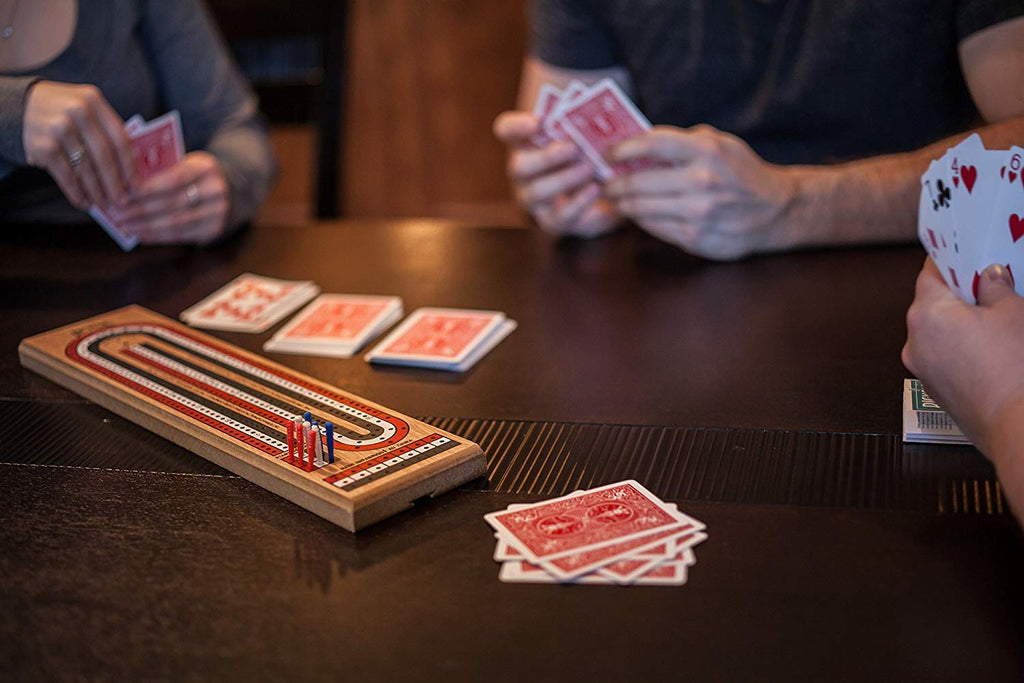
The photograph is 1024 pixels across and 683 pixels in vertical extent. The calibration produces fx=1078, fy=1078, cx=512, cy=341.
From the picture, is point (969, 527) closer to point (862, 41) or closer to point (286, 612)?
point (286, 612)

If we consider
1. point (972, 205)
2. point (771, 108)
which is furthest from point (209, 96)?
point (972, 205)

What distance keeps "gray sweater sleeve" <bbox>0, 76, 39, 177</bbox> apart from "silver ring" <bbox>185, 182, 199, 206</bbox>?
1.01 ft

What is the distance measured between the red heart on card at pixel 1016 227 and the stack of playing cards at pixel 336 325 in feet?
2.76

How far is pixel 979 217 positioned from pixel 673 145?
730 millimetres

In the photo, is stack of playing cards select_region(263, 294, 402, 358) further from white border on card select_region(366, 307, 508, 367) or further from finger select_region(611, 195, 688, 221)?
finger select_region(611, 195, 688, 221)

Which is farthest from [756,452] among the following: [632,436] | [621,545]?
[621,545]

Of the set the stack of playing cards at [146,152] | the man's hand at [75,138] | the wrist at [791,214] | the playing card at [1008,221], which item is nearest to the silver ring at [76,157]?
the man's hand at [75,138]

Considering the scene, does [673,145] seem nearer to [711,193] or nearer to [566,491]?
[711,193]

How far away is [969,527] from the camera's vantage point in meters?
0.96

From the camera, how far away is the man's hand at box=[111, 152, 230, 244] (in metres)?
2.00

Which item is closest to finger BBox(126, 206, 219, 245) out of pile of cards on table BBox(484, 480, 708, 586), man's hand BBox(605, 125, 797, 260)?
man's hand BBox(605, 125, 797, 260)

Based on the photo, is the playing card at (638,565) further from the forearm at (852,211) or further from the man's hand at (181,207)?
the man's hand at (181,207)

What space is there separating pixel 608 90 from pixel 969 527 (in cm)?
116

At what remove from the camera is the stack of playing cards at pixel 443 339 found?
4.69 ft
